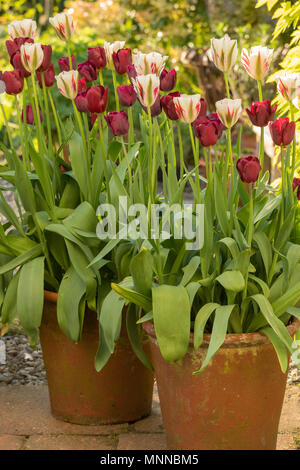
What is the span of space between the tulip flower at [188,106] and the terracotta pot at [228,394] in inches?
22.2

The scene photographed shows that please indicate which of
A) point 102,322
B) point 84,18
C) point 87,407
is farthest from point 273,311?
point 84,18

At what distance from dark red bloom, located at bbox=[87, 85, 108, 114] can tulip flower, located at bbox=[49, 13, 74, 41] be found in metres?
0.28

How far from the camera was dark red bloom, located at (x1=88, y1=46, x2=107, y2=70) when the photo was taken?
85.7 inches

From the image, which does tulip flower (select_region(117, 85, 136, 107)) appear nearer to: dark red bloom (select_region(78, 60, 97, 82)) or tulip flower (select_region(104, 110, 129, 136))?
tulip flower (select_region(104, 110, 129, 136))

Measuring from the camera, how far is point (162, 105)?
1914mm

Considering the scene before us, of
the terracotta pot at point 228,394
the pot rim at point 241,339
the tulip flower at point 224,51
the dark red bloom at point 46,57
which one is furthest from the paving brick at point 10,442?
the tulip flower at point 224,51

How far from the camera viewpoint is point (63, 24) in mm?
2080

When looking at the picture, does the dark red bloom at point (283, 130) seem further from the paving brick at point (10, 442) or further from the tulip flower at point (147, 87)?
the paving brick at point (10, 442)

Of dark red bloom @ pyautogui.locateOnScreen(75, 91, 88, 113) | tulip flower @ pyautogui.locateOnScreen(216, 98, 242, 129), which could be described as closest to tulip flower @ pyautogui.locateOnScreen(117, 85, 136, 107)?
dark red bloom @ pyautogui.locateOnScreen(75, 91, 88, 113)

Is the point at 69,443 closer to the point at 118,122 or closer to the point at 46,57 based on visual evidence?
the point at 118,122

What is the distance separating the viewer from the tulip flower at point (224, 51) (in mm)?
1790

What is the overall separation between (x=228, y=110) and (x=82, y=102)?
1.52ft
